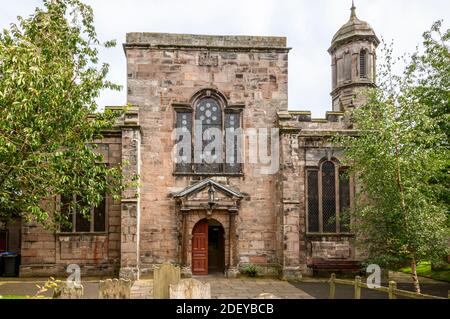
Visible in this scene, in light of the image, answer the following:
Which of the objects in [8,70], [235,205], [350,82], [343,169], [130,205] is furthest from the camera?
[350,82]

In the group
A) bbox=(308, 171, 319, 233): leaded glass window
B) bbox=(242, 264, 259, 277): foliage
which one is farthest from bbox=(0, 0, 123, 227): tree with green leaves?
bbox=(308, 171, 319, 233): leaded glass window

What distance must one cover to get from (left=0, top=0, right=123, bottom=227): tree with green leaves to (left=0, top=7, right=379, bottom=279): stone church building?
14.9 ft

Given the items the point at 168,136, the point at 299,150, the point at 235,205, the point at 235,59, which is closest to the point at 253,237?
the point at 235,205

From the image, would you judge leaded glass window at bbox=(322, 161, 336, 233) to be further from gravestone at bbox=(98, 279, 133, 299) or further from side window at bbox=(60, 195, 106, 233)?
gravestone at bbox=(98, 279, 133, 299)

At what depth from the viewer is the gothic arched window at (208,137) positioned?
20.1 m

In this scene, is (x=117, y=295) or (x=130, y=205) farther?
(x=130, y=205)

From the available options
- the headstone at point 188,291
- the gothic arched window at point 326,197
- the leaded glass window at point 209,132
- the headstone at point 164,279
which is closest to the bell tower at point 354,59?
the gothic arched window at point 326,197

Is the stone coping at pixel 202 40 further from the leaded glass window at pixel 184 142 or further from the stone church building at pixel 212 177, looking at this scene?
the leaded glass window at pixel 184 142

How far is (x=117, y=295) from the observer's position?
715cm

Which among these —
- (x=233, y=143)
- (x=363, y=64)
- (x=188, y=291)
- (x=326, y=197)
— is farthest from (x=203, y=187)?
(x=363, y=64)

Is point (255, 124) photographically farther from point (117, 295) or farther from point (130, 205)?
point (117, 295)

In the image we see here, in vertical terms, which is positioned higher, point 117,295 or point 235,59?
point 235,59

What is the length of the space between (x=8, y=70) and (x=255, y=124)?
12.4 m

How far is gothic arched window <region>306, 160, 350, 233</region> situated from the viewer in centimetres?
2044
